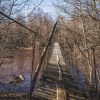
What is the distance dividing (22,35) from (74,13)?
99.9 inches

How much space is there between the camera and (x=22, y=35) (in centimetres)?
872

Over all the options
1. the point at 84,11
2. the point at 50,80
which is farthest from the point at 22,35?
the point at 50,80

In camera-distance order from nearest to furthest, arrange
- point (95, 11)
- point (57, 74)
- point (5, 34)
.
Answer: point (5, 34) → point (95, 11) → point (57, 74)

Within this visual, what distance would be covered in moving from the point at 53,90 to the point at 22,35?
8.33 ft

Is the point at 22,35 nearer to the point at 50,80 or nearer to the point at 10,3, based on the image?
the point at 10,3

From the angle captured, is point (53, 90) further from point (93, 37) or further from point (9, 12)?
point (9, 12)

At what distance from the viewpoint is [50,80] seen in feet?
39.3

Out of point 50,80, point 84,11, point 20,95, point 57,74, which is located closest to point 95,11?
point 84,11

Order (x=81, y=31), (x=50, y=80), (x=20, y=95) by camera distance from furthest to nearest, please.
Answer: (x=50, y=80) < (x=81, y=31) < (x=20, y=95)

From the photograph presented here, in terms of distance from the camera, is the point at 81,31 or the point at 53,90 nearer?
the point at 53,90

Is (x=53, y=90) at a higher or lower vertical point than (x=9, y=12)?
lower

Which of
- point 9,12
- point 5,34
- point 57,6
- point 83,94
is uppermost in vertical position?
point 57,6

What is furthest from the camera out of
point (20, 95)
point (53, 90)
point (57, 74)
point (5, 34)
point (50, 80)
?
point (57, 74)

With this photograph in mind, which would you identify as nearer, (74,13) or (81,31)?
(74,13)
